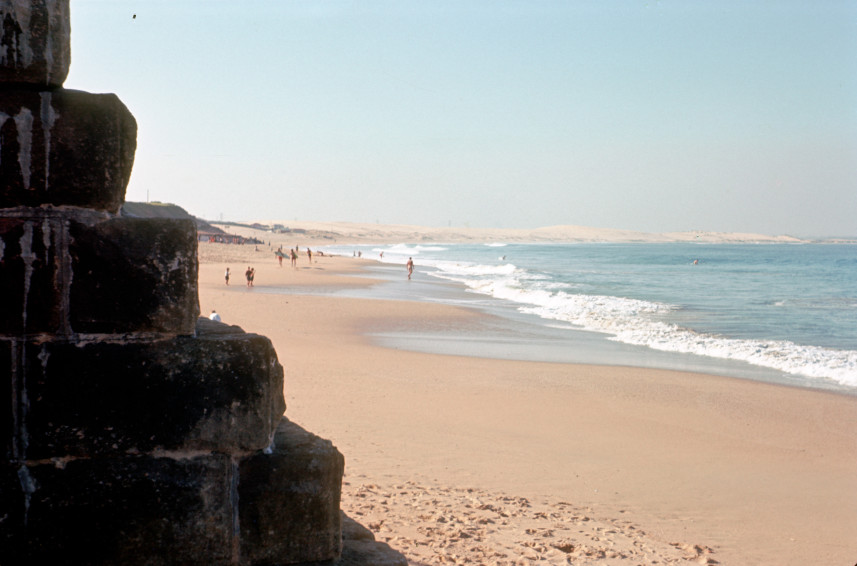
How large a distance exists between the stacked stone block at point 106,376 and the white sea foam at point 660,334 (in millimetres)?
13568

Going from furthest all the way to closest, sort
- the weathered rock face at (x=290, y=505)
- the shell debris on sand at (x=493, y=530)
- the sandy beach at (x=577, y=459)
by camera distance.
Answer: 1. the sandy beach at (x=577, y=459)
2. the shell debris on sand at (x=493, y=530)
3. the weathered rock face at (x=290, y=505)

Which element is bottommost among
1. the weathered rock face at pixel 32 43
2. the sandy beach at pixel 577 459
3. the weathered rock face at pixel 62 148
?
the sandy beach at pixel 577 459

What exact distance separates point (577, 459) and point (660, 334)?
1138 cm

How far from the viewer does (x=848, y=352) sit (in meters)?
15.9

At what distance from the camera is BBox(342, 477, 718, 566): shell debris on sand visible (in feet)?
15.6

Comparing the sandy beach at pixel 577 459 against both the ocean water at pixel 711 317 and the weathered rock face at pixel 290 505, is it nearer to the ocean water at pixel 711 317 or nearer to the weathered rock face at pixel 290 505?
the weathered rock face at pixel 290 505

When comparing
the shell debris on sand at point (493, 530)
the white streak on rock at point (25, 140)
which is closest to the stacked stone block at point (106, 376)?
the white streak on rock at point (25, 140)

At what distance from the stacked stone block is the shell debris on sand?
7.72 ft

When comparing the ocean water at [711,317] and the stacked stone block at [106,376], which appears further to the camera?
the ocean water at [711,317]

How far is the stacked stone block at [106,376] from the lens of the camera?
226cm

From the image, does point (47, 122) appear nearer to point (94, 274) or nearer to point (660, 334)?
point (94, 274)

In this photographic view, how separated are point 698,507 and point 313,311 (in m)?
15.8

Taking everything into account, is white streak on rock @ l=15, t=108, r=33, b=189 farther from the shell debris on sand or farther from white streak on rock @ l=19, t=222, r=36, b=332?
the shell debris on sand

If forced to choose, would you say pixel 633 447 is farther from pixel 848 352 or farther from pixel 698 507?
pixel 848 352
